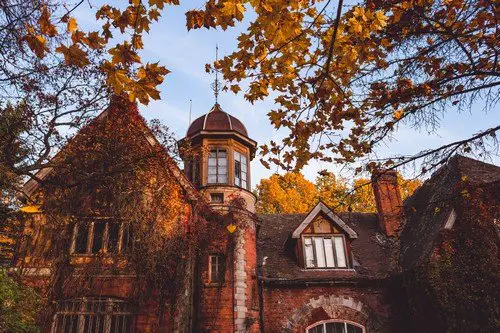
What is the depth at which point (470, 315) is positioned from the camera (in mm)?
11180

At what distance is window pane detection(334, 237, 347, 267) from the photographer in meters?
15.3

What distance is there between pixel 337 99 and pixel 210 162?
36.9ft

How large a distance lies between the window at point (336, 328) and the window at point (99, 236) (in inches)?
296

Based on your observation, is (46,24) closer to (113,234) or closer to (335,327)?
(113,234)

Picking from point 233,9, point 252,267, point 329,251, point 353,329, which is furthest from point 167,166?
point 233,9

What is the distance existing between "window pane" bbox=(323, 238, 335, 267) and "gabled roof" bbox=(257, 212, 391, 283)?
37 centimetres

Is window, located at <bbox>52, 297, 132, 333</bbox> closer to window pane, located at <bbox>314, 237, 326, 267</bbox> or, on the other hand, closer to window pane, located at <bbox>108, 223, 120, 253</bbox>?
window pane, located at <bbox>108, 223, 120, 253</bbox>

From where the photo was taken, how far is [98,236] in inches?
502

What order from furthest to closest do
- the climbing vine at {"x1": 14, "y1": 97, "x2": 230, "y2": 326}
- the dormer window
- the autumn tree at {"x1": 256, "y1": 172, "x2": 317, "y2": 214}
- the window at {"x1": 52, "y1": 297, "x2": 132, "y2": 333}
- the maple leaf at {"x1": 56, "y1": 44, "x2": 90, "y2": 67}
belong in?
1. the autumn tree at {"x1": 256, "y1": 172, "x2": 317, "y2": 214}
2. the dormer window
3. the window at {"x1": 52, "y1": 297, "x2": 132, "y2": 333}
4. the climbing vine at {"x1": 14, "y1": 97, "x2": 230, "y2": 326}
5. the maple leaf at {"x1": 56, "y1": 44, "x2": 90, "y2": 67}

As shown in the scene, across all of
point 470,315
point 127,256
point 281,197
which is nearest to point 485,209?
point 470,315

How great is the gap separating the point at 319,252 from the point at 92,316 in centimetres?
A: 883

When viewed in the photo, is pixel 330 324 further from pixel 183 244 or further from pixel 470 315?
pixel 183 244

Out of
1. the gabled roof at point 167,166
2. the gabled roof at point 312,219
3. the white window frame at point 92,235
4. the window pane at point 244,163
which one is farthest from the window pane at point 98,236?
the gabled roof at point 312,219

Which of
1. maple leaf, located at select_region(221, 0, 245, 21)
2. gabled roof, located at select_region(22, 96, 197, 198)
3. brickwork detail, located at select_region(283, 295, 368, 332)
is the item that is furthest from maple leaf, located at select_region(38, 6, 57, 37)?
brickwork detail, located at select_region(283, 295, 368, 332)
